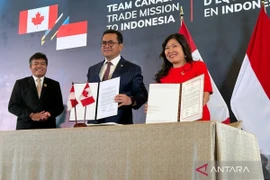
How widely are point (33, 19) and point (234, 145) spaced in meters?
3.28

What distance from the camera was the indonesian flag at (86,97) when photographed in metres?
2.20

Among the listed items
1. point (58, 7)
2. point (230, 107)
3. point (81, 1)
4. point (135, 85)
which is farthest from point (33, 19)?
point (230, 107)

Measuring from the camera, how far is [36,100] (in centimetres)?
349

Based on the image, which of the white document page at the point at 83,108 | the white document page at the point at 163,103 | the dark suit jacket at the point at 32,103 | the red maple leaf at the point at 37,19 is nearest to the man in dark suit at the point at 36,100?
the dark suit jacket at the point at 32,103

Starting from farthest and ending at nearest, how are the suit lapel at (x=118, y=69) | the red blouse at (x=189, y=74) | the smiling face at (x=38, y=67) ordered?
the smiling face at (x=38, y=67) → the suit lapel at (x=118, y=69) → the red blouse at (x=189, y=74)

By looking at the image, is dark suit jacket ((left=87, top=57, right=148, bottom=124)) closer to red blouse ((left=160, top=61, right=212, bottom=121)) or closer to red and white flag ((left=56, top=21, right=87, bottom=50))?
red blouse ((left=160, top=61, right=212, bottom=121))

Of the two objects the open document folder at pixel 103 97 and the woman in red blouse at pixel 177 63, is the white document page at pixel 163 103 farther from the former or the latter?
the woman in red blouse at pixel 177 63

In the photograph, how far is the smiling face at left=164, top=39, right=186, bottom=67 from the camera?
2584 millimetres

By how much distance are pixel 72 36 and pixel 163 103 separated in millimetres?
2421

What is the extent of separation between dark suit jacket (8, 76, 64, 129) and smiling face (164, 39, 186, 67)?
136 cm

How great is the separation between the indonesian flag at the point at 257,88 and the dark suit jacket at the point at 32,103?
1.53 meters

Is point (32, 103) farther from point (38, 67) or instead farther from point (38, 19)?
point (38, 19)

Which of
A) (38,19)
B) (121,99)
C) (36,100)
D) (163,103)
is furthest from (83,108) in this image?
(38,19)

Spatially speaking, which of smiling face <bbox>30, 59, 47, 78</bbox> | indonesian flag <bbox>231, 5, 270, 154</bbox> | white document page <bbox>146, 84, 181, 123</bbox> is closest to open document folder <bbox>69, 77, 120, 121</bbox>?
white document page <bbox>146, 84, 181, 123</bbox>
